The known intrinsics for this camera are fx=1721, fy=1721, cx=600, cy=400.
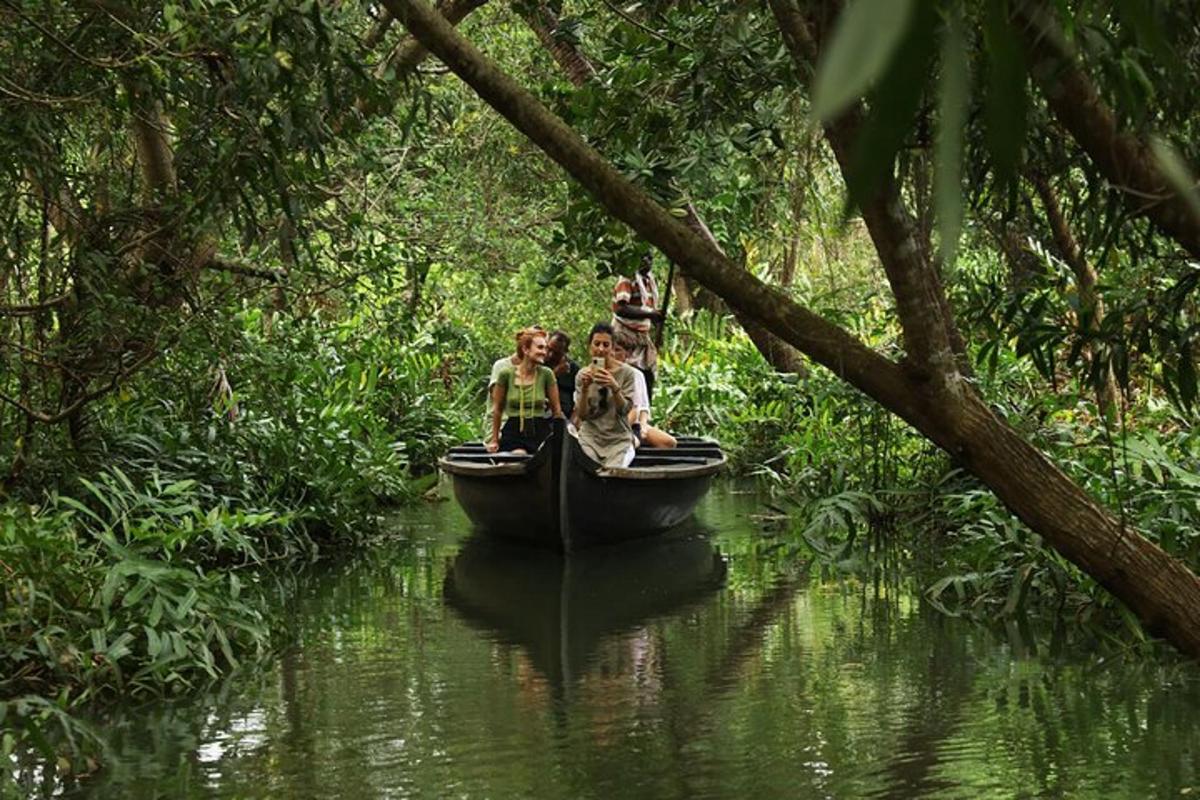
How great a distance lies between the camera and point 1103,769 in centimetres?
507

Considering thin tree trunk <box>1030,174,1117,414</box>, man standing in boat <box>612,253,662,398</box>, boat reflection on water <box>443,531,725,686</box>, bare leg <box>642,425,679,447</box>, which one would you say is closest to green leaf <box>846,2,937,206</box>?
thin tree trunk <box>1030,174,1117,414</box>

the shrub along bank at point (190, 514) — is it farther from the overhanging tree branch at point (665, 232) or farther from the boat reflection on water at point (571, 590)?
the overhanging tree branch at point (665, 232)

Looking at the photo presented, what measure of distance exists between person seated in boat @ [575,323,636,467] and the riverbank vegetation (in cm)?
116

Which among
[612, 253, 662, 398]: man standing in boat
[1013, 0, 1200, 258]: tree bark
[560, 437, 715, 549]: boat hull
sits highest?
[612, 253, 662, 398]: man standing in boat

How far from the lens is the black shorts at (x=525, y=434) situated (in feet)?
34.5

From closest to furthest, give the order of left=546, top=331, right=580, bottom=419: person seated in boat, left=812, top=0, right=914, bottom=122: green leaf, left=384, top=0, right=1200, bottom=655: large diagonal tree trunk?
1. left=812, top=0, right=914, bottom=122: green leaf
2. left=384, top=0, right=1200, bottom=655: large diagonal tree trunk
3. left=546, top=331, right=580, bottom=419: person seated in boat

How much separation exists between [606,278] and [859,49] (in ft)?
21.7

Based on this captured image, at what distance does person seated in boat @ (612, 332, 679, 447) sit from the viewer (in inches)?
428

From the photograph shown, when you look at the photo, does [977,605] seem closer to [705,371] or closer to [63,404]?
[63,404]

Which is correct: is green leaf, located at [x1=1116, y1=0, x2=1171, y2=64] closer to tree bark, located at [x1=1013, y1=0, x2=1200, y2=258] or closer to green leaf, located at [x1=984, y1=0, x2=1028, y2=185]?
→ green leaf, located at [x1=984, y1=0, x2=1028, y2=185]

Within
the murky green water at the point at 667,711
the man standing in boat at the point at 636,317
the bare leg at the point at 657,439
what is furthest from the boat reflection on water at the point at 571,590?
the man standing in boat at the point at 636,317

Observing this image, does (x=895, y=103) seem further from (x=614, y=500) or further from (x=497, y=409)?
(x=497, y=409)

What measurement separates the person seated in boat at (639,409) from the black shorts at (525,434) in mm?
627

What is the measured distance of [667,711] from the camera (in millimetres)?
6051
